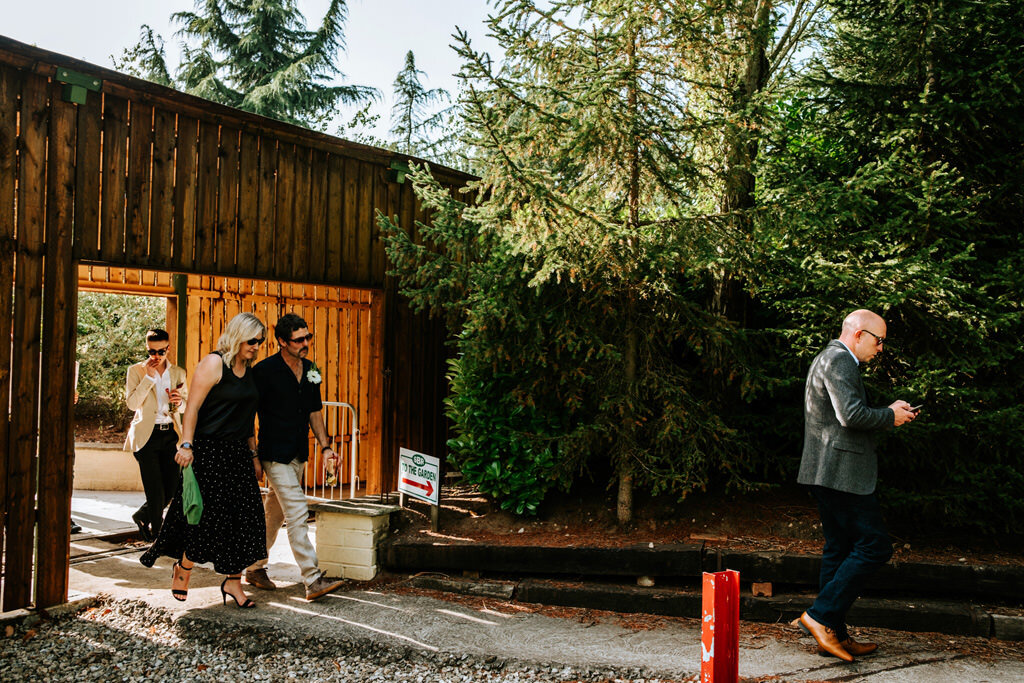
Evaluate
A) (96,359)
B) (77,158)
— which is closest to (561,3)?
(77,158)

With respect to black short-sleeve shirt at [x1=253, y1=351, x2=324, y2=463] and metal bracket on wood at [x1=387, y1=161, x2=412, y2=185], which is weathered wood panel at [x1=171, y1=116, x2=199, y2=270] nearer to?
black short-sleeve shirt at [x1=253, y1=351, x2=324, y2=463]

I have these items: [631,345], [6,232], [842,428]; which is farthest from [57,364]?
[842,428]

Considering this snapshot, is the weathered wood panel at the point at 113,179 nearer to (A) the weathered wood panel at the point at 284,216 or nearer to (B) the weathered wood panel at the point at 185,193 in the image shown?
(B) the weathered wood panel at the point at 185,193

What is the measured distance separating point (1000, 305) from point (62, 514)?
6.65m

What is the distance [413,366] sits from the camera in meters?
7.66

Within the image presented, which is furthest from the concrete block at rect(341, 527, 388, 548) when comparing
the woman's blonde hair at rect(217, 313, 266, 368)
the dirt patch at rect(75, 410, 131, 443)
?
the dirt patch at rect(75, 410, 131, 443)

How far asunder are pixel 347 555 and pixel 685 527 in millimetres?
A: 2666

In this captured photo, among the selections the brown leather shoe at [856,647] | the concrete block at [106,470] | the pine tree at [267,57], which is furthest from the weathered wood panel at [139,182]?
the pine tree at [267,57]

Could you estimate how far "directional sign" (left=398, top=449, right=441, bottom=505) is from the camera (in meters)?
5.85

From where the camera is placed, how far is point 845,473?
4059mm

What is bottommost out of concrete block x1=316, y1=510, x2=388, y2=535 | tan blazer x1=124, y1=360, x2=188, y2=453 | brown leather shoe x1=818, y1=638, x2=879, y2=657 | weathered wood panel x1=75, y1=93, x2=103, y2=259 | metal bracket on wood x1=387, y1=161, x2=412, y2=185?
brown leather shoe x1=818, y1=638, x2=879, y2=657

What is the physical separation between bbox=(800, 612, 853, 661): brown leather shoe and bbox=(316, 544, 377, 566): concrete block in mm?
3167

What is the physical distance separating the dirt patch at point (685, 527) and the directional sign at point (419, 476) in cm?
31

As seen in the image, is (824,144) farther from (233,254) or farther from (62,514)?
(62,514)
